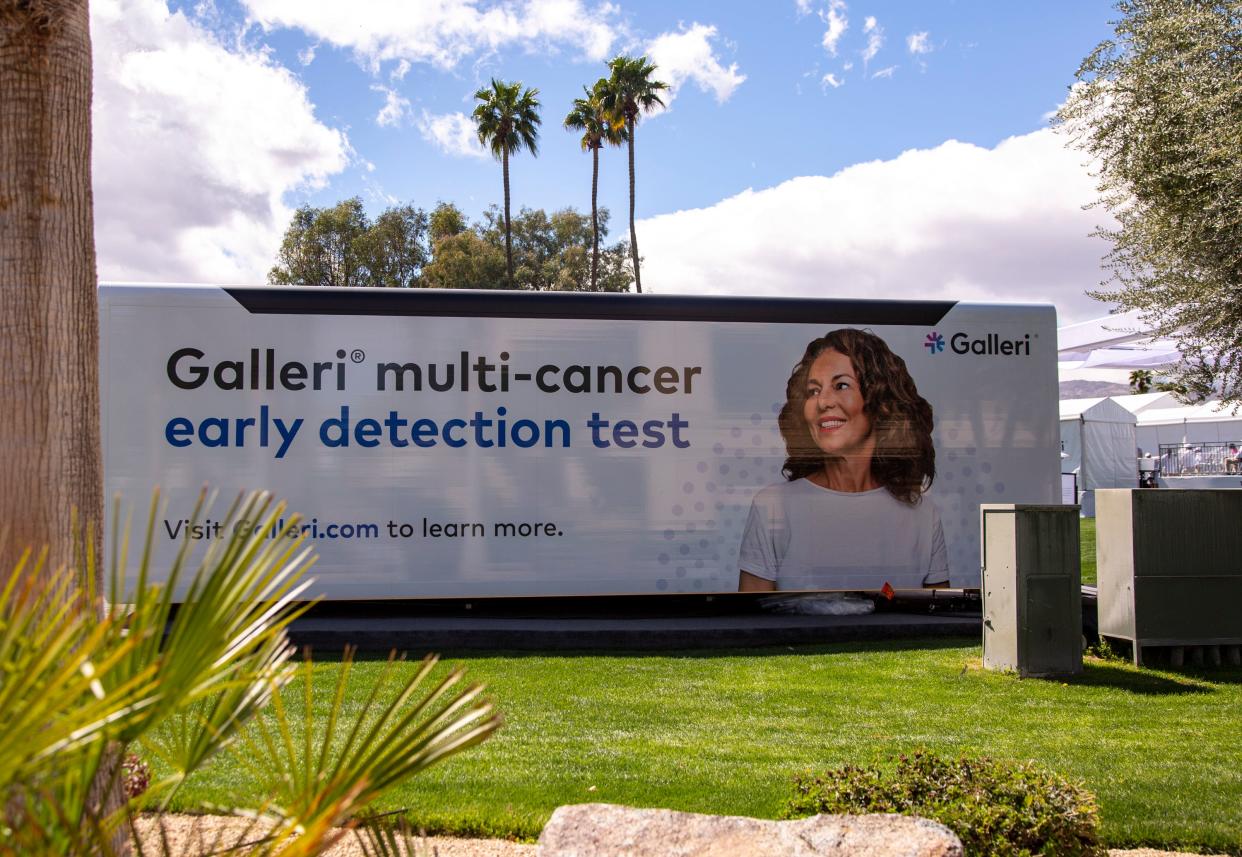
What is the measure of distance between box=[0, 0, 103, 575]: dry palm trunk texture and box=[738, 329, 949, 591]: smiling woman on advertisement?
25.8 ft

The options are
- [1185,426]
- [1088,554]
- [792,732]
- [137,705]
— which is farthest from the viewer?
[1185,426]

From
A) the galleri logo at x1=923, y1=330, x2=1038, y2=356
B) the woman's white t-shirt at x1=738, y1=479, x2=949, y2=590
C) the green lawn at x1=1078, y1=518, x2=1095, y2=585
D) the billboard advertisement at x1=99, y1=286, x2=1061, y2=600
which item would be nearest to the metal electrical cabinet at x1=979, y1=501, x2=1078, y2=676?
the woman's white t-shirt at x1=738, y1=479, x2=949, y2=590

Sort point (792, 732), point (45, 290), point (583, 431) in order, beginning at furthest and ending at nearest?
1. point (583, 431)
2. point (792, 732)
3. point (45, 290)

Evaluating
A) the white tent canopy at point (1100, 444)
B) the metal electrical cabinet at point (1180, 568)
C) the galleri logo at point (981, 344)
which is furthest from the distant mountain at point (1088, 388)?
the metal electrical cabinet at point (1180, 568)

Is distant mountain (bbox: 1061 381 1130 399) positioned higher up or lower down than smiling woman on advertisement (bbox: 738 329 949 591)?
higher up

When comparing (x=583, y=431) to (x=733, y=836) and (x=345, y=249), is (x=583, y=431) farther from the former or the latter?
(x=345, y=249)

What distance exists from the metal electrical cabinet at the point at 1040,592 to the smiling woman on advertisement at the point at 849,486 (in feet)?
7.21

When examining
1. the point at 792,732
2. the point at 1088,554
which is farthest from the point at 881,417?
the point at 1088,554

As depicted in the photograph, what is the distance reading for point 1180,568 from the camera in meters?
8.59

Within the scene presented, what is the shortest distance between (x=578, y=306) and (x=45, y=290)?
7412mm

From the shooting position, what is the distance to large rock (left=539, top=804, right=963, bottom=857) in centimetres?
320

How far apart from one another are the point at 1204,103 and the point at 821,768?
633 centimetres

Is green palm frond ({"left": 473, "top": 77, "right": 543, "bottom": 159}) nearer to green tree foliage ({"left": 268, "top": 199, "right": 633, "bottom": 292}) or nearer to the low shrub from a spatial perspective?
green tree foliage ({"left": 268, "top": 199, "right": 633, "bottom": 292})

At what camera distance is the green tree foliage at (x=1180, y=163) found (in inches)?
326
